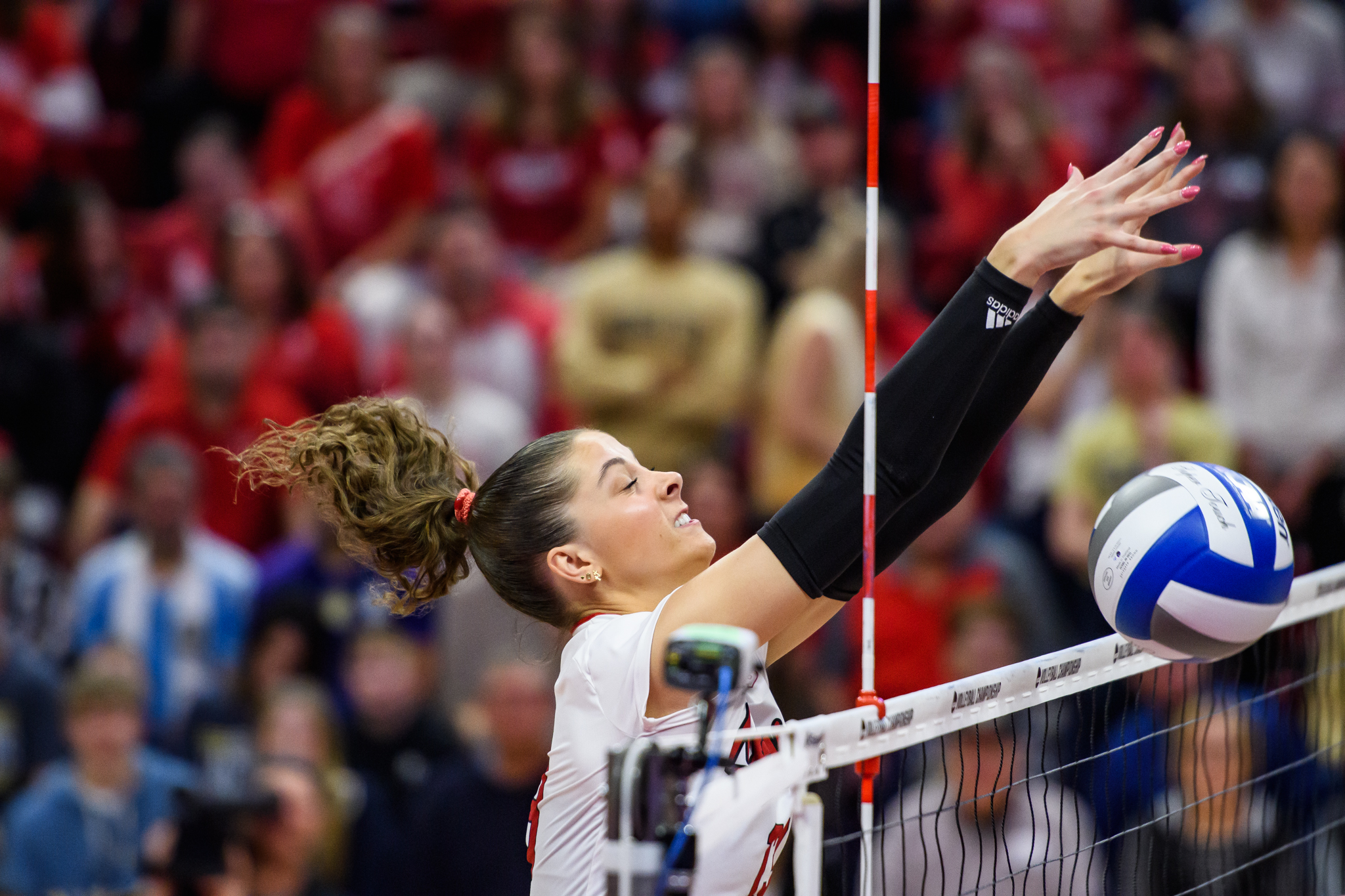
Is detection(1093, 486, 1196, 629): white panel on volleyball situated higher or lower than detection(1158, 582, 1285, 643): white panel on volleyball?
higher

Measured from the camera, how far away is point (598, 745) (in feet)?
9.21

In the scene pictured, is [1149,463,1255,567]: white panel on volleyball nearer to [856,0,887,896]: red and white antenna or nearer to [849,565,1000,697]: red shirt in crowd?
[856,0,887,896]: red and white antenna

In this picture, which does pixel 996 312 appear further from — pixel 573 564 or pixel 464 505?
pixel 464 505

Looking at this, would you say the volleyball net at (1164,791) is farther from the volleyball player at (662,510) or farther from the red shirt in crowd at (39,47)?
the red shirt in crowd at (39,47)

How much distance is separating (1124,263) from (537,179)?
575cm

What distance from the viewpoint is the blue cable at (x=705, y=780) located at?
7.61 feet

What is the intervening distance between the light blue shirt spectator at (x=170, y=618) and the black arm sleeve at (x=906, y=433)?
4.57 metres

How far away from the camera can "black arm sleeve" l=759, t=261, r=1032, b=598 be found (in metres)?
2.63

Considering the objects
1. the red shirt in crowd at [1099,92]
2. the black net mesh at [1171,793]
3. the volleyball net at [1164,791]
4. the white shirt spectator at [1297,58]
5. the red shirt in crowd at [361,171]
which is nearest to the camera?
the volleyball net at [1164,791]

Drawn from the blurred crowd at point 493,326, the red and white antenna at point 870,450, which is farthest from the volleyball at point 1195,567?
the blurred crowd at point 493,326

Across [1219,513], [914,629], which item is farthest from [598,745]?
[914,629]

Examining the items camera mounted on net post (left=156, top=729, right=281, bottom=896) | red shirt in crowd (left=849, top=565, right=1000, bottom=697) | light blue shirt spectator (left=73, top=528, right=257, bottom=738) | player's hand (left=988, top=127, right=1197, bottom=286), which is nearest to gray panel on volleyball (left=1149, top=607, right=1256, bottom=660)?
player's hand (left=988, top=127, right=1197, bottom=286)

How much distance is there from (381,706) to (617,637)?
12.6ft

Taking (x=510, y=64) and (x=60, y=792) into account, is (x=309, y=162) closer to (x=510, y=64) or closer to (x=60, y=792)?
(x=510, y=64)
